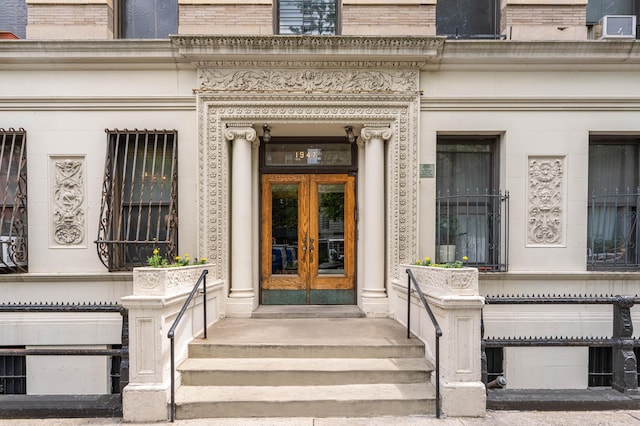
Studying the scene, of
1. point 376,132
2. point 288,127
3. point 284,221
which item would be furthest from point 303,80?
point 284,221

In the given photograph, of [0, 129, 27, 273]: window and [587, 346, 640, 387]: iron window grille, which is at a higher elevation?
[0, 129, 27, 273]: window

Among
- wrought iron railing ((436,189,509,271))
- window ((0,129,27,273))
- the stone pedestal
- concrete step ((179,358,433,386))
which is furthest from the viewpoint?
wrought iron railing ((436,189,509,271))

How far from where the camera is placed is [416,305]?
19.9ft

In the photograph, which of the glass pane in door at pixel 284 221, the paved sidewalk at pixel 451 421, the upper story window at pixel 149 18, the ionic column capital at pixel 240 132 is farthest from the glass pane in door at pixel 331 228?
the upper story window at pixel 149 18

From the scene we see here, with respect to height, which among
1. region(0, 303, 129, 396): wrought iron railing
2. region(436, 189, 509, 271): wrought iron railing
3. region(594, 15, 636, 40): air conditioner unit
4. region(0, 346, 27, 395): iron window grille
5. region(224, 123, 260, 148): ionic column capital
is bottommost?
region(0, 346, 27, 395): iron window grille

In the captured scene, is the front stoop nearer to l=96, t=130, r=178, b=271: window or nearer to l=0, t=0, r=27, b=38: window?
l=96, t=130, r=178, b=271: window

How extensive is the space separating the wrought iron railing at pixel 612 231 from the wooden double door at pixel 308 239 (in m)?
4.66

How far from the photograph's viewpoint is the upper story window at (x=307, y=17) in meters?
7.93

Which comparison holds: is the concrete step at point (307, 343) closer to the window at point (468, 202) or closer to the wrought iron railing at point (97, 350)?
the wrought iron railing at point (97, 350)

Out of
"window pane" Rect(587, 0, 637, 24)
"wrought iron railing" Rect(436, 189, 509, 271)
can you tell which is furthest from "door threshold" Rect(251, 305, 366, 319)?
"window pane" Rect(587, 0, 637, 24)

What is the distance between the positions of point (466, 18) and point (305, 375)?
24.1ft

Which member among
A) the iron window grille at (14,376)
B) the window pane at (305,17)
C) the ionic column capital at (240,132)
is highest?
the window pane at (305,17)

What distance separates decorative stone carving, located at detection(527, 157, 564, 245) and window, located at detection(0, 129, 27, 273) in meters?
9.42

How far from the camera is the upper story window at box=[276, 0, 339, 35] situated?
312 inches
